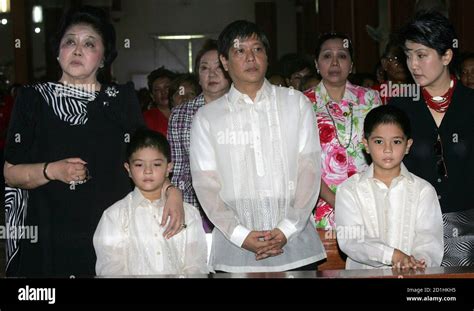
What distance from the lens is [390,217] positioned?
3.06 m

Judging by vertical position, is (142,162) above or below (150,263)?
above

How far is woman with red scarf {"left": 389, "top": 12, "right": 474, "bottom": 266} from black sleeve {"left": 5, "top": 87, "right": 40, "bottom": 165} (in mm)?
1303

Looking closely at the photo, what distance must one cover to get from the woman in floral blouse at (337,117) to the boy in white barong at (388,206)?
0.43 m

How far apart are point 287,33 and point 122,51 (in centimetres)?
245

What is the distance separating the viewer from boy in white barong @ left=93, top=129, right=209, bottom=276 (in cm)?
298

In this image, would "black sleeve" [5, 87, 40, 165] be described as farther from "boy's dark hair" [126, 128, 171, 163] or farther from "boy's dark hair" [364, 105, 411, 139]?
"boy's dark hair" [364, 105, 411, 139]

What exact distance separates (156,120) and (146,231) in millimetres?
1960

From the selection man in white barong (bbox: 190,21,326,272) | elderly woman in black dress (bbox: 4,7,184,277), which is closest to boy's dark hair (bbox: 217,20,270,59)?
man in white barong (bbox: 190,21,326,272)

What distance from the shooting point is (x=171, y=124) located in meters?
3.81
